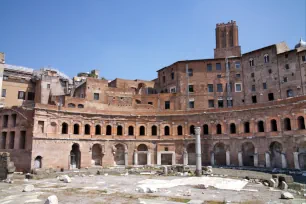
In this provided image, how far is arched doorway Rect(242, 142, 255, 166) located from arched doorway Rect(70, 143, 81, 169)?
2328 cm

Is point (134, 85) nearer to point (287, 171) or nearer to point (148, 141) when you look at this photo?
point (148, 141)

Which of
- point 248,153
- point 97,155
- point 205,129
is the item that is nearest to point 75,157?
point 97,155

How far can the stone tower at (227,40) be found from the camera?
51.2 meters

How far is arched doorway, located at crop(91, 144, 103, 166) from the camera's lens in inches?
1629

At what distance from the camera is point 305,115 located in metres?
31.7

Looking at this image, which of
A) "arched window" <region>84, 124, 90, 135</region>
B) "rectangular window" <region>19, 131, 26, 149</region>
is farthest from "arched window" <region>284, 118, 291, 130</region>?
"rectangular window" <region>19, 131, 26, 149</region>

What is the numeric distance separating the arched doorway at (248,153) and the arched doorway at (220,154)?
310 centimetres

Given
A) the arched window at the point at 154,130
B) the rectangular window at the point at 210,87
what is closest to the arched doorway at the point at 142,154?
the arched window at the point at 154,130

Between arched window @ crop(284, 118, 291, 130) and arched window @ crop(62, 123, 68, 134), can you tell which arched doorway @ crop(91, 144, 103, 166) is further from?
arched window @ crop(284, 118, 291, 130)

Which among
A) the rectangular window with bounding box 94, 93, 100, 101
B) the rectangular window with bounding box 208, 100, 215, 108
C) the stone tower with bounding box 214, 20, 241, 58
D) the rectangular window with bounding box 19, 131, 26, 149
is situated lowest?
the rectangular window with bounding box 19, 131, 26, 149

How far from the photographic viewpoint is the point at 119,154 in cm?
4281

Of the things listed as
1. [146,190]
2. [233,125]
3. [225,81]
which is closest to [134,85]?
[225,81]

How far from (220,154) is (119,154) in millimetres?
15457

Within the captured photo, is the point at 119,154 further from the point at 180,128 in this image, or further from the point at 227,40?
the point at 227,40
